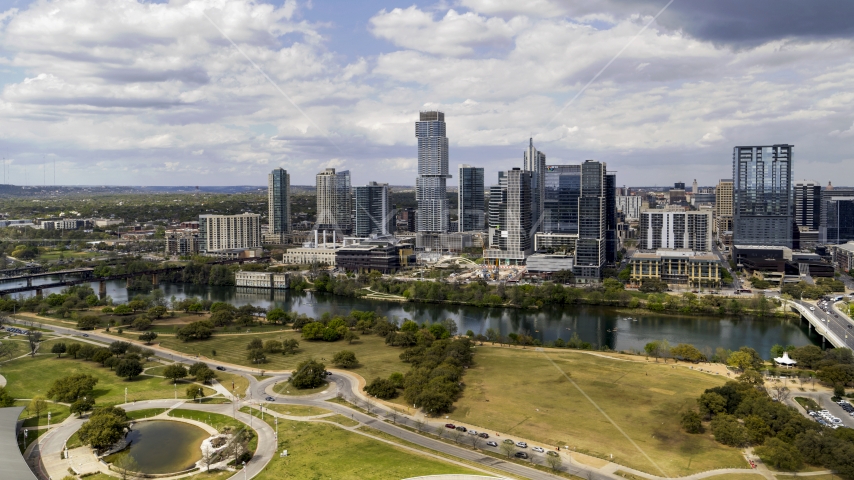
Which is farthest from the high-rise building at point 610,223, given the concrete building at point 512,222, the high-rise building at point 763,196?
the high-rise building at point 763,196

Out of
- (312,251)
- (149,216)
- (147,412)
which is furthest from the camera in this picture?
(149,216)

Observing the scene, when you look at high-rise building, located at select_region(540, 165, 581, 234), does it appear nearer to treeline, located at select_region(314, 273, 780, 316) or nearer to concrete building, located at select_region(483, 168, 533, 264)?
concrete building, located at select_region(483, 168, 533, 264)

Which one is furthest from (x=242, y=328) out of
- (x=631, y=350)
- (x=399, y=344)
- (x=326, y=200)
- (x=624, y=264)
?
(x=326, y=200)

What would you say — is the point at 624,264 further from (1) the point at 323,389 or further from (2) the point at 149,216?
(2) the point at 149,216

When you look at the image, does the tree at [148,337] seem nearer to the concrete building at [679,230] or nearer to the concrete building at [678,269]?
the concrete building at [678,269]

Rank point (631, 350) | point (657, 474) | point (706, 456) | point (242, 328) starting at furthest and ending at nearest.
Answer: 1. point (242, 328)
2. point (631, 350)
3. point (706, 456)
4. point (657, 474)

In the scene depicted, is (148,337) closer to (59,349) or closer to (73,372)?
(59,349)

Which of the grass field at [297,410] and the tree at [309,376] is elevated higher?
the tree at [309,376]
